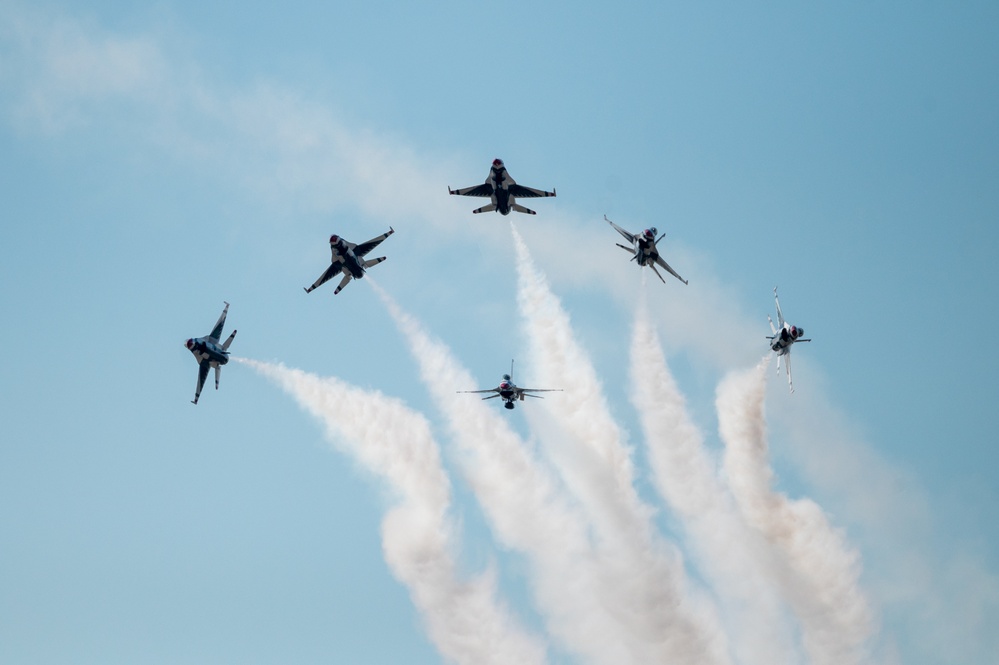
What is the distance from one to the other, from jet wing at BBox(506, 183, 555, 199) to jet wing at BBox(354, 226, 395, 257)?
1040 cm

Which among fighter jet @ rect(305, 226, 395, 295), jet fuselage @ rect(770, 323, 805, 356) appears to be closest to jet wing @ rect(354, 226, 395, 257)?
fighter jet @ rect(305, 226, 395, 295)

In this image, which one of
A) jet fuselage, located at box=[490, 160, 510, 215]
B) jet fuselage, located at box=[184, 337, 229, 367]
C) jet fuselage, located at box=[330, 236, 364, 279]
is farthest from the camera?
jet fuselage, located at box=[184, 337, 229, 367]

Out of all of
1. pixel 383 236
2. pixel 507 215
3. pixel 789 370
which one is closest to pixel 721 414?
pixel 789 370

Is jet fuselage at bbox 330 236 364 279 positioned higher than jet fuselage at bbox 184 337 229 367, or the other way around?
jet fuselage at bbox 330 236 364 279

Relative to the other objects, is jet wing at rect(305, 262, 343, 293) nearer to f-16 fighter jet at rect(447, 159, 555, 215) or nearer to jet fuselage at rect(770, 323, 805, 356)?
f-16 fighter jet at rect(447, 159, 555, 215)

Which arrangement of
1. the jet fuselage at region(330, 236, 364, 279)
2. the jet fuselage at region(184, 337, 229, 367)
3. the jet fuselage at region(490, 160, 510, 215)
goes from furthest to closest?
1. the jet fuselage at region(184, 337, 229, 367)
2. the jet fuselage at region(330, 236, 364, 279)
3. the jet fuselage at region(490, 160, 510, 215)

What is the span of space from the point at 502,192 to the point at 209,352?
91.8 feet

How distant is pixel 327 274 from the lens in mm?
111188

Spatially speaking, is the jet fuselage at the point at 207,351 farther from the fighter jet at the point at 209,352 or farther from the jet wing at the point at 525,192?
the jet wing at the point at 525,192

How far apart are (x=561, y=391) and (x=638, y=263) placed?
1286cm

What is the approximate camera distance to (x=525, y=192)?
354ft

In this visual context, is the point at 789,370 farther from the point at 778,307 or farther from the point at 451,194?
the point at 451,194

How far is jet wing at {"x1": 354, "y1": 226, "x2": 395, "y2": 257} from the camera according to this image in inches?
4294

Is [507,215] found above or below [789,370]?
above
